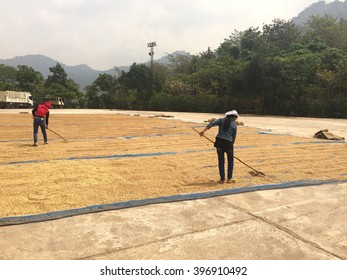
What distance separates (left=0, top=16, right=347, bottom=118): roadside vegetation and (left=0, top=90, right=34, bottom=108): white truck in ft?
32.8

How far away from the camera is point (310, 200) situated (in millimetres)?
5133

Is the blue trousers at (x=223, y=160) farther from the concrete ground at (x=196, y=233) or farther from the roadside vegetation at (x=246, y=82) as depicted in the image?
the roadside vegetation at (x=246, y=82)

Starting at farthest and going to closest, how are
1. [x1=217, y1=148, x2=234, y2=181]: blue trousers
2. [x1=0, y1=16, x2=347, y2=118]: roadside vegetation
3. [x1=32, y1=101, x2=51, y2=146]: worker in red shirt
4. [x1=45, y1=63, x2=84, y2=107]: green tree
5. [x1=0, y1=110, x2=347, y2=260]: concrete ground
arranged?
[x1=45, y1=63, x2=84, y2=107]: green tree
[x1=0, y1=16, x2=347, y2=118]: roadside vegetation
[x1=32, y1=101, x2=51, y2=146]: worker in red shirt
[x1=217, y1=148, x2=234, y2=181]: blue trousers
[x1=0, y1=110, x2=347, y2=260]: concrete ground

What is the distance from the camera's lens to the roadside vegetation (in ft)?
98.6

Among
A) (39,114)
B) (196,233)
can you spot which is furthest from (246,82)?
(196,233)

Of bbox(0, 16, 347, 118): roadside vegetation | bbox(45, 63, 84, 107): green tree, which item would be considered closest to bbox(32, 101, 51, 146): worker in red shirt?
bbox(0, 16, 347, 118): roadside vegetation

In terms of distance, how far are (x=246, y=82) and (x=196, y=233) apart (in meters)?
31.9

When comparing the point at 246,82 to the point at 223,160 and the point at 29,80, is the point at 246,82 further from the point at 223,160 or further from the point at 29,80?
the point at 29,80

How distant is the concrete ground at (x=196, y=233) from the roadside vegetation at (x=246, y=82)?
26101 mm

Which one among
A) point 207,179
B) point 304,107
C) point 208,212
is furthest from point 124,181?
point 304,107

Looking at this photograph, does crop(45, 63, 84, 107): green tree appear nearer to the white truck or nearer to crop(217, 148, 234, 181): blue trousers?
the white truck

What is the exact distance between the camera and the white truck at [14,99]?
128 feet

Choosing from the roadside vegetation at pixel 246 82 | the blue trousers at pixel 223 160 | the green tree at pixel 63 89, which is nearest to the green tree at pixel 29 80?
the roadside vegetation at pixel 246 82

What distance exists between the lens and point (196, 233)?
3.82 meters
